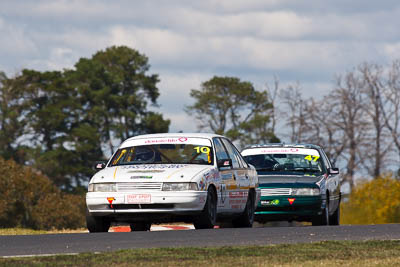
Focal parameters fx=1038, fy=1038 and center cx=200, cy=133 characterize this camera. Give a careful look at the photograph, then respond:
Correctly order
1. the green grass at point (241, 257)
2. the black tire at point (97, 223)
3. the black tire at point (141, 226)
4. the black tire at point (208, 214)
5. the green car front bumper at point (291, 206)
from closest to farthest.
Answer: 1. the green grass at point (241, 257)
2. the black tire at point (208, 214)
3. the black tire at point (97, 223)
4. the black tire at point (141, 226)
5. the green car front bumper at point (291, 206)

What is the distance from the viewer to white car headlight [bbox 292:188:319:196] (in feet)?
61.6

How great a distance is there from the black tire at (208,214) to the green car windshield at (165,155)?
64 centimetres

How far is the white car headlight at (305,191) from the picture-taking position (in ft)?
61.6

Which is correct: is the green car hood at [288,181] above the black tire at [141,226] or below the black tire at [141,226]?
above

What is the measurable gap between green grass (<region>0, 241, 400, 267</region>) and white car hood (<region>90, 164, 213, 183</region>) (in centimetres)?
364

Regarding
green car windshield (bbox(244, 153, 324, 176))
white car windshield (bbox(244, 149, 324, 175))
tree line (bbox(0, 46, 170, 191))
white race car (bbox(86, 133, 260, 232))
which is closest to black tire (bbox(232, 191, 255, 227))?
white race car (bbox(86, 133, 260, 232))

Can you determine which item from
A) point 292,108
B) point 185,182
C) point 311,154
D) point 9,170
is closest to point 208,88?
point 292,108

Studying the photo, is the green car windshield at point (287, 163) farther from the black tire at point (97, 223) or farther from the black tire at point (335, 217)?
the black tire at point (97, 223)

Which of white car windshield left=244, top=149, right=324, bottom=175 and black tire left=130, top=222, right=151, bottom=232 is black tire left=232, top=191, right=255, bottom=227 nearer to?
black tire left=130, top=222, right=151, bottom=232

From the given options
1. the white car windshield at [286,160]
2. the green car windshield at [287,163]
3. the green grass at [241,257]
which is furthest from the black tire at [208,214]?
the white car windshield at [286,160]

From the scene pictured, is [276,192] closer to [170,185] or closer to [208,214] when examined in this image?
[208,214]

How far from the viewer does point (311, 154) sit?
2036 centimetres

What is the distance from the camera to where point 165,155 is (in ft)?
53.4

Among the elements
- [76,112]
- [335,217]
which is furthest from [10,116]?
[335,217]
